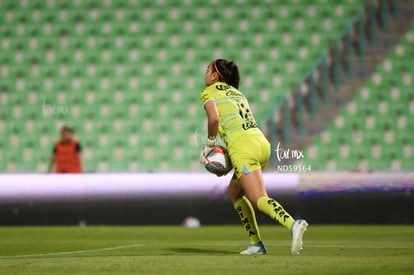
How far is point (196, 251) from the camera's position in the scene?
7.79 meters

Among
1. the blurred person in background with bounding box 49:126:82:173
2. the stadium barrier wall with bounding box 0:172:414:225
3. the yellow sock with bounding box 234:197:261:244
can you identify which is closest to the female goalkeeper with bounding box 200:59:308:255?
the yellow sock with bounding box 234:197:261:244

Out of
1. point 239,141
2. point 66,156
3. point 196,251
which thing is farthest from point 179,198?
point 239,141

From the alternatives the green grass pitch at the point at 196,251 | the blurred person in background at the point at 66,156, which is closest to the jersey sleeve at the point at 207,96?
the green grass pitch at the point at 196,251

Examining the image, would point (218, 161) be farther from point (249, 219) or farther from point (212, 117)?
point (249, 219)

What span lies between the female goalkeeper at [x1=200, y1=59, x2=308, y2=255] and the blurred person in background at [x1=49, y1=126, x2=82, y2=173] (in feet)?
23.8

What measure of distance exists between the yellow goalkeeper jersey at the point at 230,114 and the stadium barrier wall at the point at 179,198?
19.9 feet

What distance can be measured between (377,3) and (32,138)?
21.7 ft

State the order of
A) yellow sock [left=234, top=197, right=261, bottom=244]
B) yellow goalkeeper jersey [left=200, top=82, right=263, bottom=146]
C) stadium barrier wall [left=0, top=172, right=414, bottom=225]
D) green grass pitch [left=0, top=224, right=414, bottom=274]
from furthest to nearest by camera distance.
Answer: stadium barrier wall [left=0, top=172, right=414, bottom=225]
yellow sock [left=234, top=197, right=261, bottom=244]
yellow goalkeeper jersey [left=200, top=82, right=263, bottom=146]
green grass pitch [left=0, top=224, right=414, bottom=274]

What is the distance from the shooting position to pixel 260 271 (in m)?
5.66

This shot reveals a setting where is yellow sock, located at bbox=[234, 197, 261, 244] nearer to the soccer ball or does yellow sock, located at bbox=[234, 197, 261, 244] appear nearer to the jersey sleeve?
the soccer ball

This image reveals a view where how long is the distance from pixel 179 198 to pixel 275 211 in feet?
22.9

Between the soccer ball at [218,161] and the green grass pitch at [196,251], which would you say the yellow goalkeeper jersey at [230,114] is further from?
the green grass pitch at [196,251]

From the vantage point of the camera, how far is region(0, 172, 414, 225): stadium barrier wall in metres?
13.3

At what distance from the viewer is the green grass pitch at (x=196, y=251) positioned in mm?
5883
